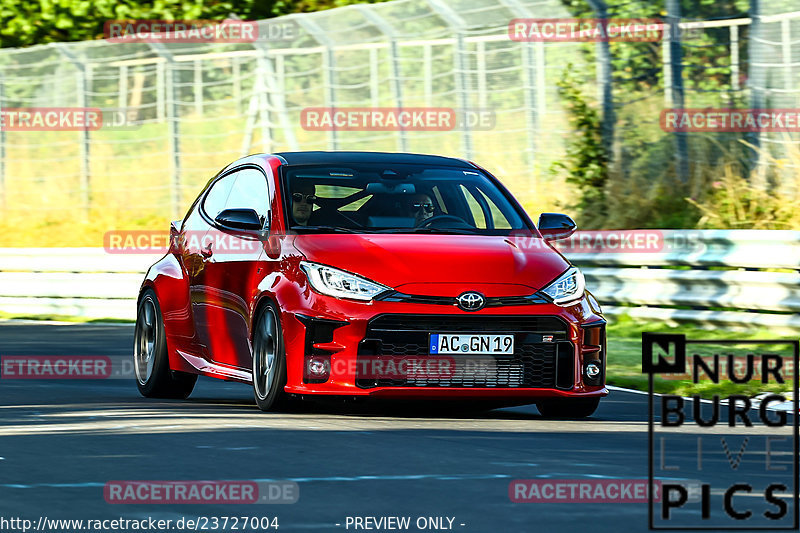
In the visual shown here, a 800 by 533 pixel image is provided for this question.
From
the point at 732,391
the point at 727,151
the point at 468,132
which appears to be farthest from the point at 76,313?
the point at 732,391

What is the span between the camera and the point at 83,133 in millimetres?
29672

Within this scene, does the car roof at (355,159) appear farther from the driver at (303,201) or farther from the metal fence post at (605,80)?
the metal fence post at (605,80)

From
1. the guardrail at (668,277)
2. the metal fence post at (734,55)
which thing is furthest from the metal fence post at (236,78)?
the metal fence post at (734,55)

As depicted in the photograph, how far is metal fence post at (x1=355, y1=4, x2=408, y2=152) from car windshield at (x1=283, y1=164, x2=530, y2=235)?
13170 mm

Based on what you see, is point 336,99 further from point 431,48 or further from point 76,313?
point 76,313

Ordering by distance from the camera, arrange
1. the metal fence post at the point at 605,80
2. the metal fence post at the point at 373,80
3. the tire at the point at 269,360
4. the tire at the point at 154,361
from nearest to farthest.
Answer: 1. the tire at the point at 269,360
2. the tire at the point at 154,361
3. the metal fence post at the point at 605,80
4. the metal fence post at the point at 373,80

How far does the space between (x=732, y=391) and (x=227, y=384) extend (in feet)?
11.9

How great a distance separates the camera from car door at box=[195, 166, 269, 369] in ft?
36.3

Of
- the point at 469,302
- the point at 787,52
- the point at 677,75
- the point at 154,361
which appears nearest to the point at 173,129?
the point at 677,75

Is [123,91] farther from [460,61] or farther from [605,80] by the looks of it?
[605,80]

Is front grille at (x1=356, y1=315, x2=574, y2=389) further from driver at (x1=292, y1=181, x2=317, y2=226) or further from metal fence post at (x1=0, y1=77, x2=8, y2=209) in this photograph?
metal fence post at (x1=0, y1=77, x2=8, y2=209)

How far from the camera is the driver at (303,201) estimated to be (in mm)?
11134

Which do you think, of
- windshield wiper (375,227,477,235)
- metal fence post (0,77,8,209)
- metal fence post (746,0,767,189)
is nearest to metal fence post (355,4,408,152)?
metal fence post (746,0,767,189)

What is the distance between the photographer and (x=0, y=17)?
37719 millimetres
